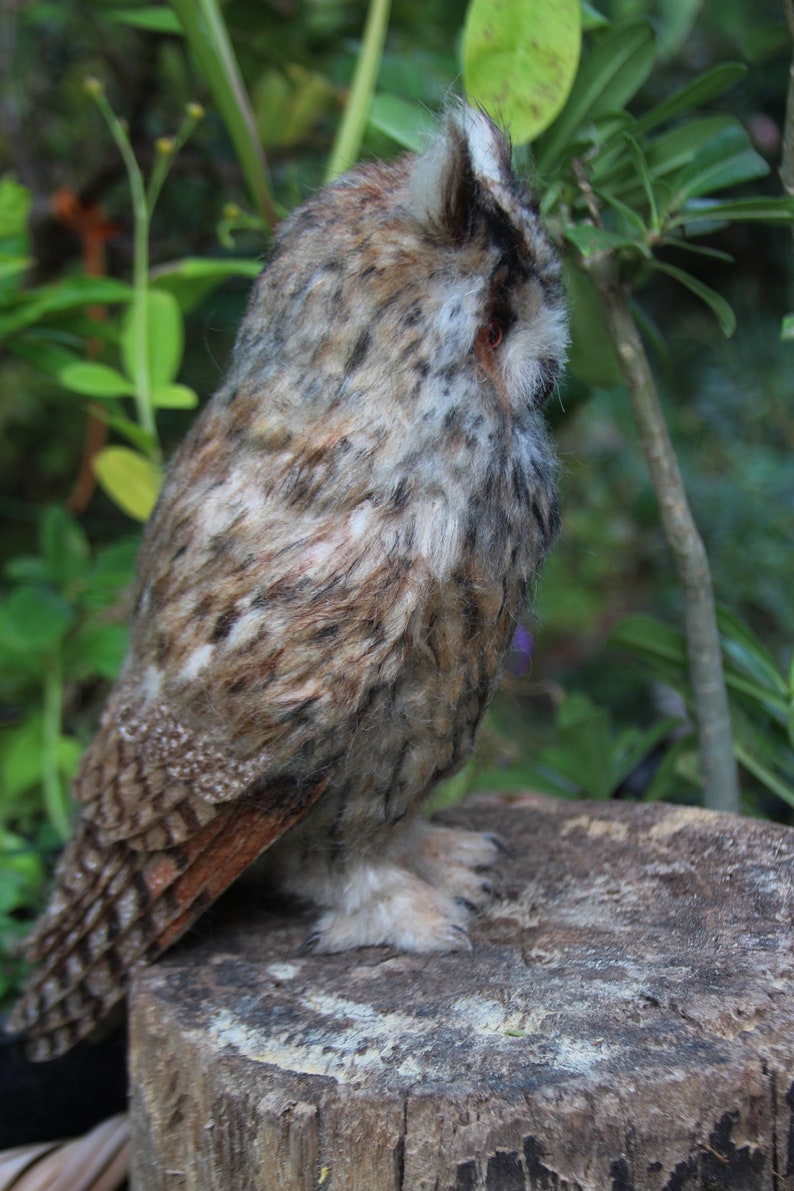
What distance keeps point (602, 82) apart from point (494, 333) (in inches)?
23.5

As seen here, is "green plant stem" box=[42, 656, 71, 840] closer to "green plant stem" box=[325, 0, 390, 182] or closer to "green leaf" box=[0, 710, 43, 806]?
"green leaf" box=[0, 710, 43, 806]

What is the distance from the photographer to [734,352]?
406cm

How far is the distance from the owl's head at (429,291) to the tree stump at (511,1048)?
650mm

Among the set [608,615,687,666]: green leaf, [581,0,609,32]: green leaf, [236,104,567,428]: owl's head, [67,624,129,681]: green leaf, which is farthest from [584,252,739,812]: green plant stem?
[67,624,129,681]: green leaf

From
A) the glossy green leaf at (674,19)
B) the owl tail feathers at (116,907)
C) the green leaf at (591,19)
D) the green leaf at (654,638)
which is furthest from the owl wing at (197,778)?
the glossy green leaf at (674,19)

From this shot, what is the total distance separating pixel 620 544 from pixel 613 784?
7.41ft

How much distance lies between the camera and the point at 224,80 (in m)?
1.77

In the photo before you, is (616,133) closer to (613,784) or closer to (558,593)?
(613,784)

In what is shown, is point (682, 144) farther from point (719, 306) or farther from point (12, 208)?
point (12, 208)

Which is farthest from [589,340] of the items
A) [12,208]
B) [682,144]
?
[12,208]

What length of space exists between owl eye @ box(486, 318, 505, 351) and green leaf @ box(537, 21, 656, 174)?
46cm

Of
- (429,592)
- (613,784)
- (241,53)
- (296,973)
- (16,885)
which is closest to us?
(429,592)

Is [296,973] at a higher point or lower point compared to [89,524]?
lower

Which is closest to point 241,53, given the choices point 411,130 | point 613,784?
point 411,130
